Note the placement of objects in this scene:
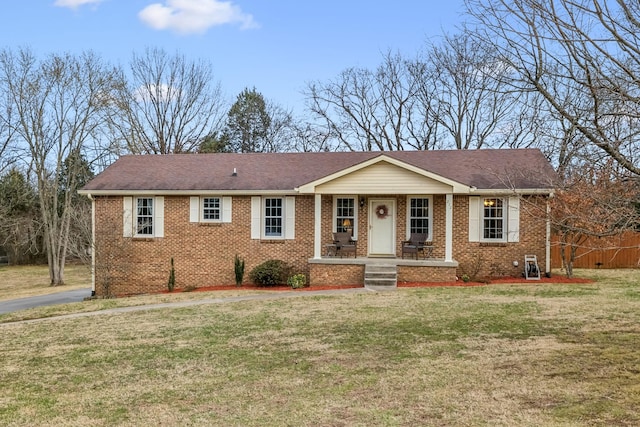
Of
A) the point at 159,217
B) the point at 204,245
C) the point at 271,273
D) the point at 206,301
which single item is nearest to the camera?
the point at 206,301

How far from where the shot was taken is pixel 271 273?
15.9 m

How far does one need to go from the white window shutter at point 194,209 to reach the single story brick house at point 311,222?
0.03 metres

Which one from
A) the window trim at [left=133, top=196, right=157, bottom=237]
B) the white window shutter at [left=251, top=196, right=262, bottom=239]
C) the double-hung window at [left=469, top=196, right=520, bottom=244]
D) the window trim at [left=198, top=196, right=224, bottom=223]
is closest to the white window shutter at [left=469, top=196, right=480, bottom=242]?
the double-hung window at [left=469, top=196, right=520, bottom=244]

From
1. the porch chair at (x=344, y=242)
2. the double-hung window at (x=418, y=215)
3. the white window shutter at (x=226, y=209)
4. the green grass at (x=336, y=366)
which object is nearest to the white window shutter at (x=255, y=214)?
the white window shutter at (x=226, y=209)

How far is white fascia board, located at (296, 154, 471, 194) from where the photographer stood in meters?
15.1

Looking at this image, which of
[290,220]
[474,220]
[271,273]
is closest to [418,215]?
[474,220]

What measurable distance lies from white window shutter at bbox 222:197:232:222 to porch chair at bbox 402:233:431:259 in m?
6.04

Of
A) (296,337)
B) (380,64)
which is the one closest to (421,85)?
(380,64)

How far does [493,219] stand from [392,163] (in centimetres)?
380

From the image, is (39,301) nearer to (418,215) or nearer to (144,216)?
(144,216)

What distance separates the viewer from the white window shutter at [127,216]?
17281 millimetres

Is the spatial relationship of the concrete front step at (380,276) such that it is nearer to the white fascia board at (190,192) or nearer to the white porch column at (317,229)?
the white porch column at (317,229)

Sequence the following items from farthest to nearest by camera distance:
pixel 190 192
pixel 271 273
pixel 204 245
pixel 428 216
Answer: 1. pixel 204 245
2. pixel 190 192
3. pixel 428 216
4. pixel 271 273

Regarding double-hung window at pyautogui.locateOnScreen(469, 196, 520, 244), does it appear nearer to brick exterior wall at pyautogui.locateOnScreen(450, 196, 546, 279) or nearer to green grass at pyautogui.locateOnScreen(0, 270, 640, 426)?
brick exterior wall at pyautogui.locateOnScreen(450, 196, 546, 279)
